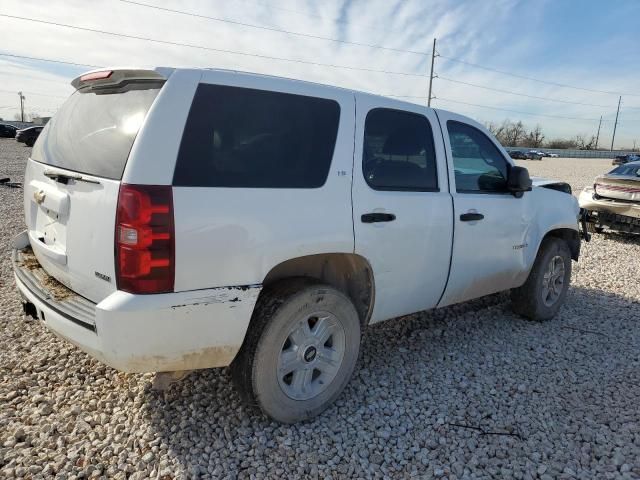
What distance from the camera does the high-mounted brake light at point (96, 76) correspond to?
259cm

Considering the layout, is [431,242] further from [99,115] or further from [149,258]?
[99,115]

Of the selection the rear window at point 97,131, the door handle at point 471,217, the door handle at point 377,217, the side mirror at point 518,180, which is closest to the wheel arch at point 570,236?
the side mirror at point 518,180

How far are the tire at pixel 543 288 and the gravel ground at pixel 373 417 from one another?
1.48 ft

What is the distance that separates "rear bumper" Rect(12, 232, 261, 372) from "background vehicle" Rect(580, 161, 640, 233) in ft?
27.5

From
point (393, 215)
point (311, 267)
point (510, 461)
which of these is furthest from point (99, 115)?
point (510, 461)

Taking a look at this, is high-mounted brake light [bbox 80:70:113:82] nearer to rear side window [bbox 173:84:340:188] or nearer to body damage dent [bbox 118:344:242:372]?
rear side window [bbox 173:84:340:188]

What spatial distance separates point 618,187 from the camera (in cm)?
868

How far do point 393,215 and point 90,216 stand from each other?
1783mm

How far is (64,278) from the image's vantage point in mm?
2646

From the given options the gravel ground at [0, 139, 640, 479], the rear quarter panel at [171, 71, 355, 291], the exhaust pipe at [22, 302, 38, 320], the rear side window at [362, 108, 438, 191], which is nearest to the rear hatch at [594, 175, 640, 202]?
the gravel ground at [0, 139, 640, 479]

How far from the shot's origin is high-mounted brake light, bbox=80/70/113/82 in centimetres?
259

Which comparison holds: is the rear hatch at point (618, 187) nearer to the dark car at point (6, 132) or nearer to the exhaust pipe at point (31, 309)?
the exhaust pipe at point (31, 309)

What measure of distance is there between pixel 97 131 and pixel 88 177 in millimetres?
316

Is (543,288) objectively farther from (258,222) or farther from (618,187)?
(618,187)
